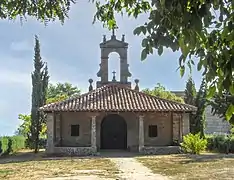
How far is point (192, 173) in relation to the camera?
1504 centimetres

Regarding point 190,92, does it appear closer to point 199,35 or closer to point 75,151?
point 75,151

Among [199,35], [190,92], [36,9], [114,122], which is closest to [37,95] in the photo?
[114,122]

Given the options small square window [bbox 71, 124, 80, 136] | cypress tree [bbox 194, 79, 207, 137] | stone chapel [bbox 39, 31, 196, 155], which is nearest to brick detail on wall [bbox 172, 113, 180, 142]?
stone chapel [bbox 39, 31, 196, 155]

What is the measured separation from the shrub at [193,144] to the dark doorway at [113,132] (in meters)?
4.92

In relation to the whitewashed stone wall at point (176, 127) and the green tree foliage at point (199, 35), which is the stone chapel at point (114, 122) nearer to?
the whitewashed stone wall at point (176, 127)

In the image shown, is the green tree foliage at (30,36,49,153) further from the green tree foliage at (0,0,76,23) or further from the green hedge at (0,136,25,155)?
the green tree foliage at (0,0,76,23)

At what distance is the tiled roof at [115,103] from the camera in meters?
26.8

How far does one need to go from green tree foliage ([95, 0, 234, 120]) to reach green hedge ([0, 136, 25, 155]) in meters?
26.1

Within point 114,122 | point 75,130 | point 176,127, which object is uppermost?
point 114,122

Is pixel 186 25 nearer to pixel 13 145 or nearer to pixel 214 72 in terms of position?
pixel 214 72

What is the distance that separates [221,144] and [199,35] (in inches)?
1091

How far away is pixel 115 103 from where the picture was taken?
27766 mm

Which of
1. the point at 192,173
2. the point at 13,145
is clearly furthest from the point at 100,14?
the point at 13,145

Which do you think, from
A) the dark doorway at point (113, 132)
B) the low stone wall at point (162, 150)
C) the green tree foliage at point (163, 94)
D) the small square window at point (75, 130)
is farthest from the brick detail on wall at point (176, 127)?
the green tree foliage at point (163, 94)
